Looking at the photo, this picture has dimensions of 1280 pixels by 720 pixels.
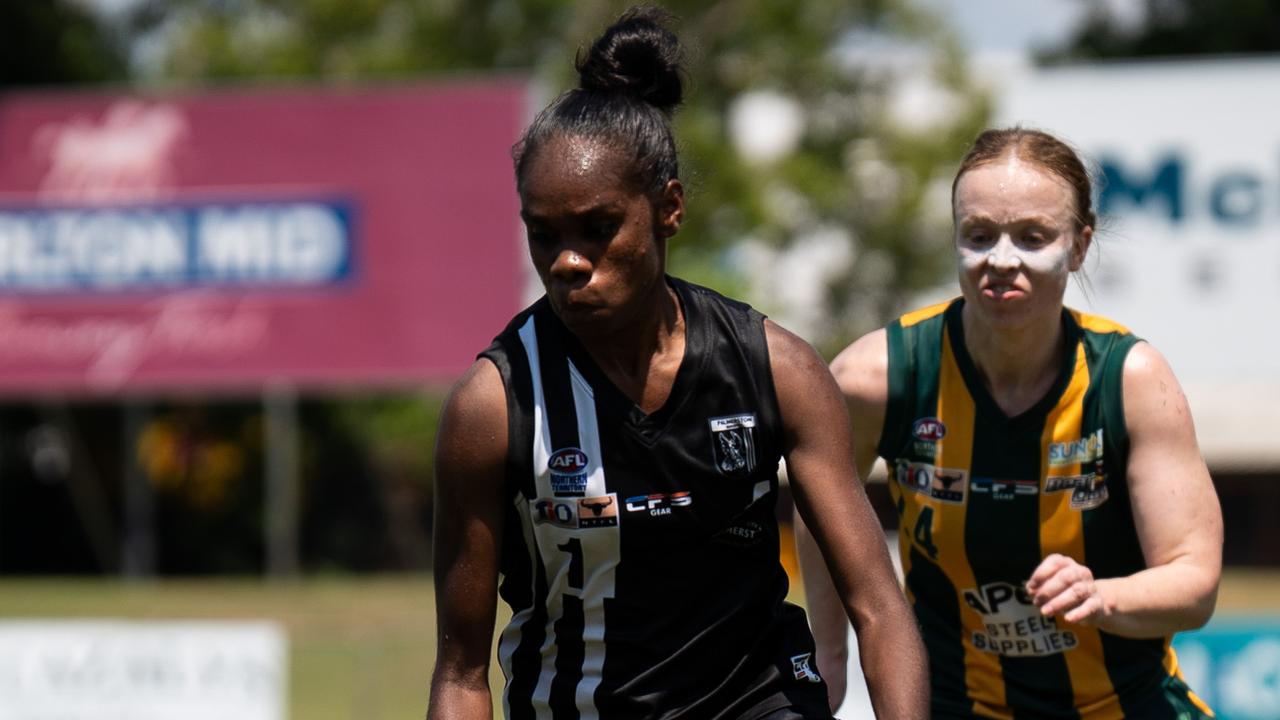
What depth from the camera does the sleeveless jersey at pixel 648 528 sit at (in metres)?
3.37

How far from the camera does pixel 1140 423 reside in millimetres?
4008

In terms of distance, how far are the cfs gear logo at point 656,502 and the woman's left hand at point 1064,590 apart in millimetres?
686

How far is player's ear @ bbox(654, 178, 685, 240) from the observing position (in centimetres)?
334

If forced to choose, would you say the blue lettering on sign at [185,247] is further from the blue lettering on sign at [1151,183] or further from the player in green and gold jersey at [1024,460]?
the player in green and gold jersey at [1024,460]

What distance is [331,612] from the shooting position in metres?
21.4

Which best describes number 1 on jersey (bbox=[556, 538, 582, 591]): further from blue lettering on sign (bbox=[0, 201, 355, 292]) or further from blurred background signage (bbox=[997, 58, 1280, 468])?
blue lettering on sign (bbox=[0, 201, 355, 292])

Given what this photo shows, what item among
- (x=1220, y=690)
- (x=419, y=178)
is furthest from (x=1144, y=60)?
(x=1220, y=690)

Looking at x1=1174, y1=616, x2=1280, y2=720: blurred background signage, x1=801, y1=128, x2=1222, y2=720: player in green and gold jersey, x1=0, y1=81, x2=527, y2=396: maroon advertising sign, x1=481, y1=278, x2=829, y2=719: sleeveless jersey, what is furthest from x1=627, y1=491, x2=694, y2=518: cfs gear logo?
x1=0, y1=81, x2=527, y2=396: maroon advertising sign

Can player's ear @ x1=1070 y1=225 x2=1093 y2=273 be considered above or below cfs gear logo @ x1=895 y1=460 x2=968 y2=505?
above

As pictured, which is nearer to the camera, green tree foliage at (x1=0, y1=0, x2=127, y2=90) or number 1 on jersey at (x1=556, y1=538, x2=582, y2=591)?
number 1 on jersey at (x1=556, y1=538, x2=582, y2=591)

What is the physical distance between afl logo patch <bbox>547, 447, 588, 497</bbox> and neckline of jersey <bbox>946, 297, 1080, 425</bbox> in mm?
1196

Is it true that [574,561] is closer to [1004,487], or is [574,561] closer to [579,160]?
[579,160]

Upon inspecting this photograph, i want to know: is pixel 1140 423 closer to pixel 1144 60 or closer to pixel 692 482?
pixel 692 482

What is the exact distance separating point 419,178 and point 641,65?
68.9 feet
